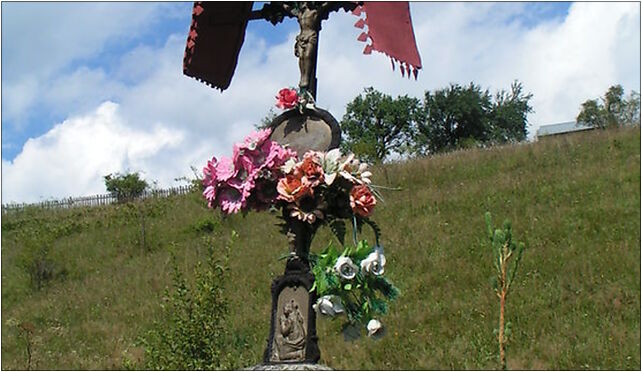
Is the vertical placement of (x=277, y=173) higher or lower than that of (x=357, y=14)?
lower

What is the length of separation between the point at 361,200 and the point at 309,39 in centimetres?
89

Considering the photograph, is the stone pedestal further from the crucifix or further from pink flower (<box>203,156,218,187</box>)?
pink flower (<box>203,156,218,187</box>)

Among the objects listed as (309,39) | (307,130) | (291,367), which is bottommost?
(291,367)

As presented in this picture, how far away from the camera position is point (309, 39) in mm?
3918

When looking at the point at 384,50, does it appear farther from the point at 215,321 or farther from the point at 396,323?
the point at 396,323

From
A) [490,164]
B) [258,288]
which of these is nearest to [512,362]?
[258,288]

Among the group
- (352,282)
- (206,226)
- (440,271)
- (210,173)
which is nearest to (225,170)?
(210,173)

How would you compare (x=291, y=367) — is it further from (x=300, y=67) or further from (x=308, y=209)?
(x=300, y=67)

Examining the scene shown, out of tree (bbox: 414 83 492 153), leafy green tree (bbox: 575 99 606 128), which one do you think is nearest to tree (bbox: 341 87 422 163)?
tree (bbox: 414 83 492 153)

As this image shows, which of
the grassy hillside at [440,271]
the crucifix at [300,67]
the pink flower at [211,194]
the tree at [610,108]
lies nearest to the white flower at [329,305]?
the crucifix at [300,67]

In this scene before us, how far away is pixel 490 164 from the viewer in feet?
65.9

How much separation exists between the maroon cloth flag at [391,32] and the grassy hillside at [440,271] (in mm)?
6755

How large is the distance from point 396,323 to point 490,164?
9.13m

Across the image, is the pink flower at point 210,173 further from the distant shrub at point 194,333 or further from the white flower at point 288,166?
the distant shrub at point 194,333
